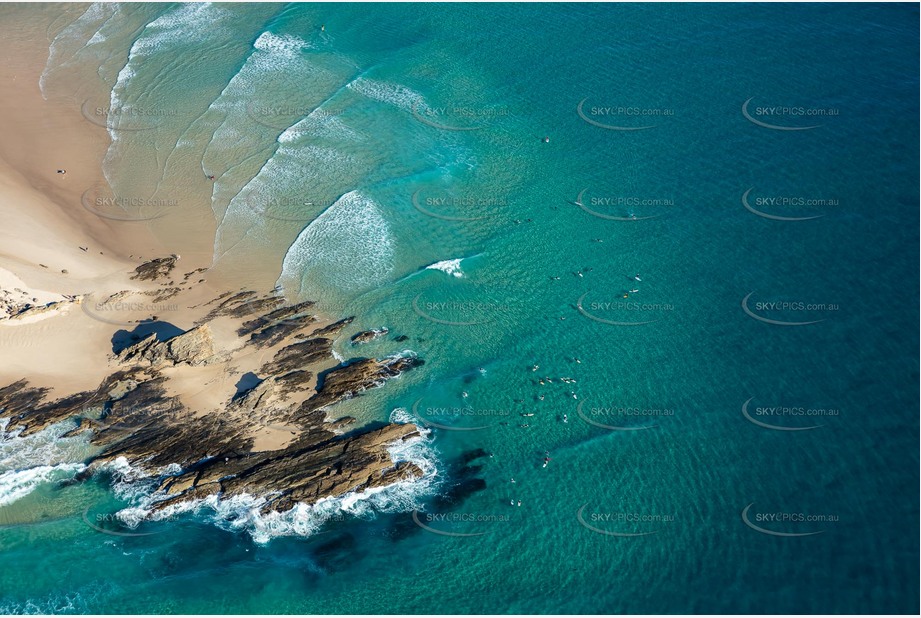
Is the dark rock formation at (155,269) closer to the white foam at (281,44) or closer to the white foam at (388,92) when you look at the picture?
the white foam at (388,92)

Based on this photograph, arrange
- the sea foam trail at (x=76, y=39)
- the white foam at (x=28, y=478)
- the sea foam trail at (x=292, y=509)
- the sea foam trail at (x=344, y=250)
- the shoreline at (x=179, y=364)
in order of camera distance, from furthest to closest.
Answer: the sea foam trail at (x=76, y=39) → the sea foam trail at (x=344, y=250) → the shoreline at (x=179, y=364) → the white foam at (x=28, y=478) → the sea foam trail at (x=292, y=509)

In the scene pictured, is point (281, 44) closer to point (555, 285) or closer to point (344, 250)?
point (344, 250)

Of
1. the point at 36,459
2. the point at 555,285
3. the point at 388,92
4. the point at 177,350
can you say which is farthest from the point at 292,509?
the point at 388,92

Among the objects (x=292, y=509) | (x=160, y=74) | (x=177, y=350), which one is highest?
(x=160, y=74)

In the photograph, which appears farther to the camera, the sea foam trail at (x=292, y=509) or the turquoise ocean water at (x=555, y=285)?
the sea foam trail at (x=292, y=509)

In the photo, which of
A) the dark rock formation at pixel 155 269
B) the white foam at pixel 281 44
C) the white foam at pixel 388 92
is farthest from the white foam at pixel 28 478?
the white foam at pixel 281 44

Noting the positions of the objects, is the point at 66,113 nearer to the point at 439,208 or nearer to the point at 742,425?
the point at 439,208

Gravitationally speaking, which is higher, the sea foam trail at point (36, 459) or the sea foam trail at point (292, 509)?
the sea foam trail at point (36, 459)
